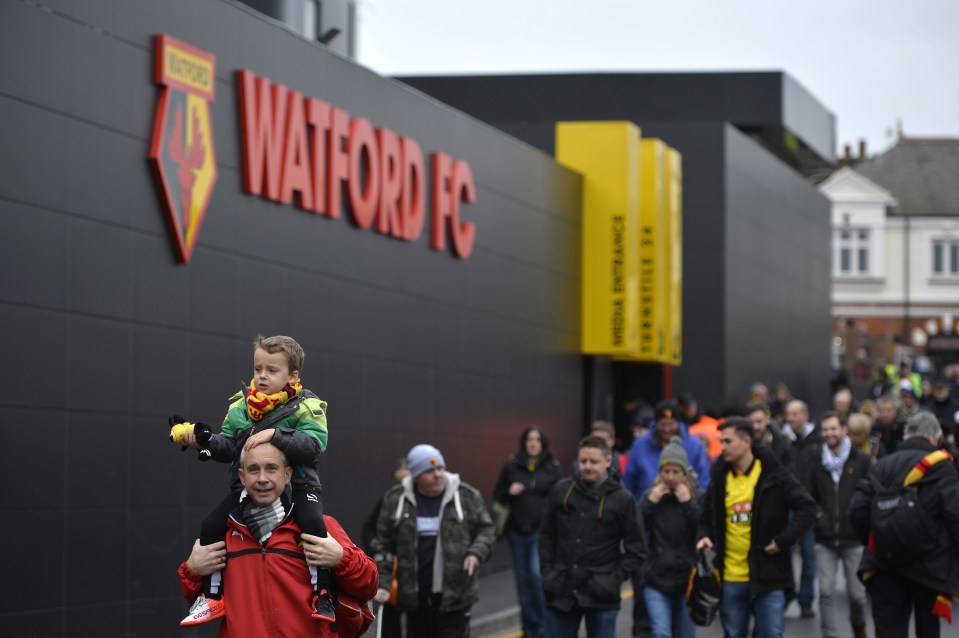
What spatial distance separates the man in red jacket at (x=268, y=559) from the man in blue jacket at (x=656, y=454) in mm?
9170

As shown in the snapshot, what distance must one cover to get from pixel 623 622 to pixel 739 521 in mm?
4963

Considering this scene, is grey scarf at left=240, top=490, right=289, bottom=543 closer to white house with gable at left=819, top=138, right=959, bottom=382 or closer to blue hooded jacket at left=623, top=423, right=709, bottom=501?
blue hooded jacket at left=623, top=423, right=709, bottom=501

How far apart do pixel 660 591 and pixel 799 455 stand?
4434 mm

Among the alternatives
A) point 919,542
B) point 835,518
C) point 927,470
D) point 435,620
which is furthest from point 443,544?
point 835,518

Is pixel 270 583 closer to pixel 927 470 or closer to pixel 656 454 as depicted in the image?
pixel 927 470

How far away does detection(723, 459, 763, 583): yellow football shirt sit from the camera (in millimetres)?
10875

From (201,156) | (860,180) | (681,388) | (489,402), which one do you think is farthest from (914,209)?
(201,156)

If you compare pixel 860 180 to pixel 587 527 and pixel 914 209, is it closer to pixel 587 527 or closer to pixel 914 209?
pixel 914 209

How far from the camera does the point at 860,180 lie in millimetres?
60188

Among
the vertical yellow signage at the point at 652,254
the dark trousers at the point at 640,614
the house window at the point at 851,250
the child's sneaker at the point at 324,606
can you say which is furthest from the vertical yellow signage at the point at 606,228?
the house window at the point at 851,250

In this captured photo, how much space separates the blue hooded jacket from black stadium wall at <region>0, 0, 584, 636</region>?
8.14ft

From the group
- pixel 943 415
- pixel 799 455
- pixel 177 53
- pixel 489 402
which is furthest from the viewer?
pixel 943 415

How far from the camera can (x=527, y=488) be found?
589 inches

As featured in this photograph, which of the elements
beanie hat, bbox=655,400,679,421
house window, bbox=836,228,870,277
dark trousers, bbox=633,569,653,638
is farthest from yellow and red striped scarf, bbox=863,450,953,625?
house window, bbox=836,228,870,277
